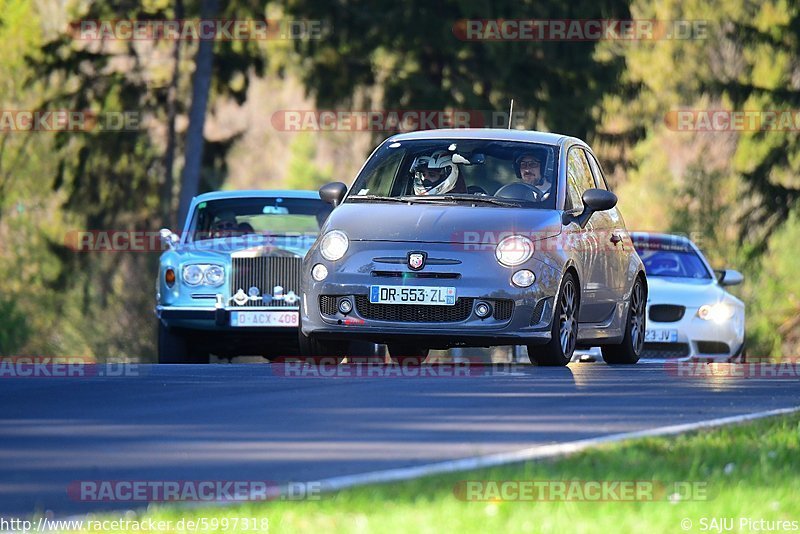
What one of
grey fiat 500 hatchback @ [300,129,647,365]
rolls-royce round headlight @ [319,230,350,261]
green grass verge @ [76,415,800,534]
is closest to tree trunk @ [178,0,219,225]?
grey fiat 500 hatchback @ [300,129,647,365]

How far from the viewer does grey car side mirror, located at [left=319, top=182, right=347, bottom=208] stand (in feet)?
49.6

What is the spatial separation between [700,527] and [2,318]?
3861 cm

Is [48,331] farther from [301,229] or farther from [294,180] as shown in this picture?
[294,180]

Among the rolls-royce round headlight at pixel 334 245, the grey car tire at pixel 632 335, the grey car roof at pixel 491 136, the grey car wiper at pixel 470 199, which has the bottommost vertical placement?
the grey car tire at pixel 632 335

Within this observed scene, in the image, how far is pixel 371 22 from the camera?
3872 cm

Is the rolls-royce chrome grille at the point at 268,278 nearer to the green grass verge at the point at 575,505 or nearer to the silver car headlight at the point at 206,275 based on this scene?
the silver car headlight at the point at 206,275

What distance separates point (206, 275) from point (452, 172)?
12.8ft

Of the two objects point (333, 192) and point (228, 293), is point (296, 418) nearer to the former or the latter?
point (333, 192)

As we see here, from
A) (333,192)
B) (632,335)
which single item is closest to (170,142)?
(632,335)

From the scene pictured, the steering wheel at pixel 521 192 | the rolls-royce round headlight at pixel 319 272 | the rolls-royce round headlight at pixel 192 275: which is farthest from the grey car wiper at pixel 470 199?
the rolls-royce round headlight at pixel 192 275

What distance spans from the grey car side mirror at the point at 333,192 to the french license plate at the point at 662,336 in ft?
20.4

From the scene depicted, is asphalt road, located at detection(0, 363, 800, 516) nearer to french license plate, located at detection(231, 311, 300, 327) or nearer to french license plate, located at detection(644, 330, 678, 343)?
french license plate, located at detection(231, 311, 300, 327)

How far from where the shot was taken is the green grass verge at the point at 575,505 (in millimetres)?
6734

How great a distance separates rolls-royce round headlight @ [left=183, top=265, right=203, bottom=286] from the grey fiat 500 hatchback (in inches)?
129
